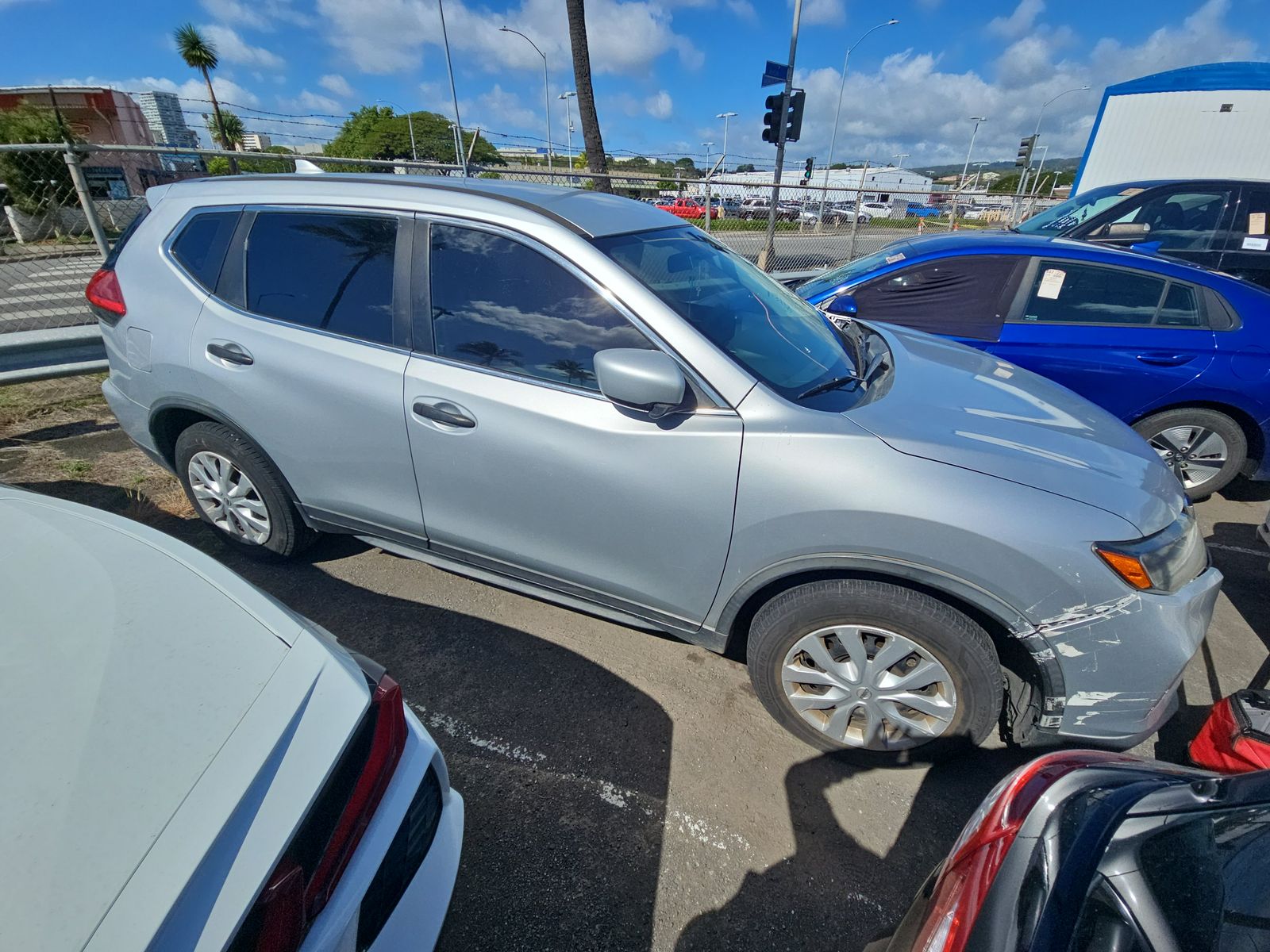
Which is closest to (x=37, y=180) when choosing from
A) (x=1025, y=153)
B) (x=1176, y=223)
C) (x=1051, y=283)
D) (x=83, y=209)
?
(x=83, y=209)

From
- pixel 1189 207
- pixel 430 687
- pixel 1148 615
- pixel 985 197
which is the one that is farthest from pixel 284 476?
pixel 985 197

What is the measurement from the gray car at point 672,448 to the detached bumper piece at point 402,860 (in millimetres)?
1018

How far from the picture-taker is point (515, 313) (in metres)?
2.22

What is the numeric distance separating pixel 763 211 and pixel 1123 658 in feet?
47.8

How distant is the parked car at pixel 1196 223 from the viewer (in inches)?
221

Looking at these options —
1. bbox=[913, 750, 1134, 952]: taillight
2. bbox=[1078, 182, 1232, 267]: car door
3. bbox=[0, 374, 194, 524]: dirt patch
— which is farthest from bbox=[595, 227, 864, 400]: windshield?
bbox=[1078, 182, 1232, 267]: car door

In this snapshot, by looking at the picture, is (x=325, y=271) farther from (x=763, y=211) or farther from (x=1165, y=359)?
(x=763, y=211)

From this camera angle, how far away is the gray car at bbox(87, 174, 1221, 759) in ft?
5.89

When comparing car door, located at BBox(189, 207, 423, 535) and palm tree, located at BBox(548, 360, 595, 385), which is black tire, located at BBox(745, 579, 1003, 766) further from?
car door, located at BBox(189, 207, 423, 535)

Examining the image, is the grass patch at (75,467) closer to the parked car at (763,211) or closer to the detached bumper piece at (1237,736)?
the detached bumper piece at (1237,736)

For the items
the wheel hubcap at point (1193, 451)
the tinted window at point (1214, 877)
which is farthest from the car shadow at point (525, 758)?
the wheel hubcap at point (1193, 451)

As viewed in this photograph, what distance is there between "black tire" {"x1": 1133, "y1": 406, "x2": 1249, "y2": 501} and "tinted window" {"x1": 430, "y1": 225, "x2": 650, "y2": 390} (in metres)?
3.80

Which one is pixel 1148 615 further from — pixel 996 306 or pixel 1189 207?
pixel 1189 207

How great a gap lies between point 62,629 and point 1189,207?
8427 mm
